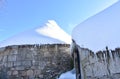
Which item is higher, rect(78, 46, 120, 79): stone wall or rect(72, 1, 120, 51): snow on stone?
rect(72, 1, 120, 51): snow on stone

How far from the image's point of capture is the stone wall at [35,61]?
605cm

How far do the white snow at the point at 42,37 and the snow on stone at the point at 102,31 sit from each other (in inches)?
78.0

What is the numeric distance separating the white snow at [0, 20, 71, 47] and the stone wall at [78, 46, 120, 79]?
2147mm

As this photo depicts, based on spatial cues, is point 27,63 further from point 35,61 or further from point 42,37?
point 42,37

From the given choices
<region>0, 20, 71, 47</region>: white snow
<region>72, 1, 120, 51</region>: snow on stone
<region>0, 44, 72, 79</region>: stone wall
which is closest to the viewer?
<region>72, 1, 120, 51</region>: snow on stone

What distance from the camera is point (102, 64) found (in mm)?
3711

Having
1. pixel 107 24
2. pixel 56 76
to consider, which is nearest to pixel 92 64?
pixel 107 24

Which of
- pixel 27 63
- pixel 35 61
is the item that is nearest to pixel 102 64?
pixel 35 61

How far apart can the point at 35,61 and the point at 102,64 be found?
2731 mm

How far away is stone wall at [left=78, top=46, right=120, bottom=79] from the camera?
3.47m

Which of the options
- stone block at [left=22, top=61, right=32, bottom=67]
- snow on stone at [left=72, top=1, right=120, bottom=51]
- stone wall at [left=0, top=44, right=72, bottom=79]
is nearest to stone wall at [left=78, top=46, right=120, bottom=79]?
snow on stone at [left=72, top=1, right=120, bottom=51]

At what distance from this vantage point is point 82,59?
4.46 metres

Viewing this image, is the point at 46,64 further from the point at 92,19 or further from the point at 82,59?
the point at 92,19

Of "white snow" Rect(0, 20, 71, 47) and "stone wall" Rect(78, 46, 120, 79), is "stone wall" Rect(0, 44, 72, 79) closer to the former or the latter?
"white snow" Rect(0, 20, 71, 47)
